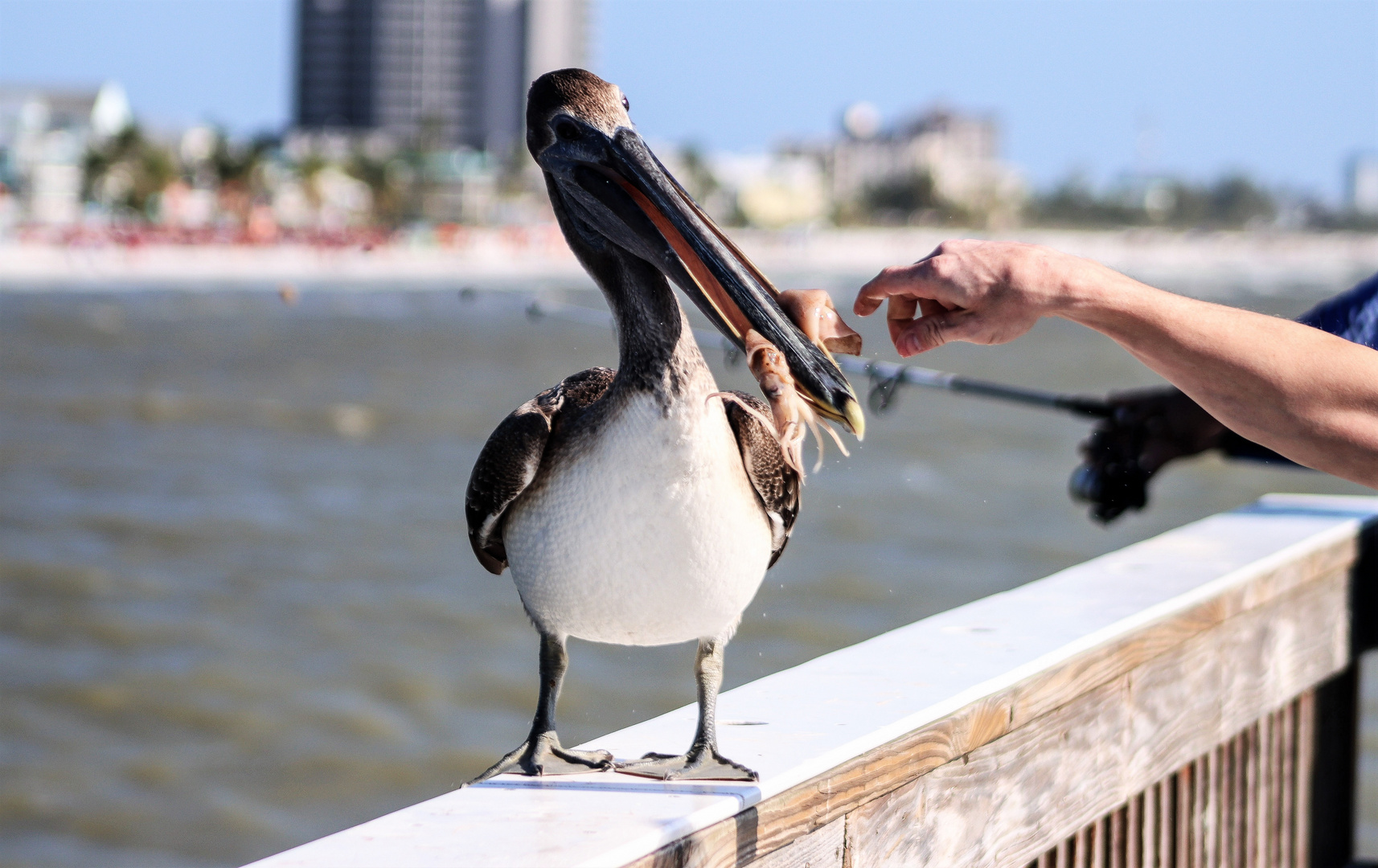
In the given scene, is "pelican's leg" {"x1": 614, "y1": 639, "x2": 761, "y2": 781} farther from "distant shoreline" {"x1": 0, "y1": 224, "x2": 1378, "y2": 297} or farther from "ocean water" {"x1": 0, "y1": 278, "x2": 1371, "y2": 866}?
"distant shoreline" {"x1": 0, "y1": 224, "x2": 1378, "y2": 297}

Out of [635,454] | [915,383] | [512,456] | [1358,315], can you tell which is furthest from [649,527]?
[915,383]

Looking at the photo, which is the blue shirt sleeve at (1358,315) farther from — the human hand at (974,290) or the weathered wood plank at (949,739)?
the human hand at (974,290)

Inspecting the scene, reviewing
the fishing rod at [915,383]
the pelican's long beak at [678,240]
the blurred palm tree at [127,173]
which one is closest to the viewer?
the pelican's long beak at [678,240]

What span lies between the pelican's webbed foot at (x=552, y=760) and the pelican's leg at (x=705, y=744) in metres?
0.06

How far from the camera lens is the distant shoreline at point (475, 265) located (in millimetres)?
58094

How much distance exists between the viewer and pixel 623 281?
174 centimetres

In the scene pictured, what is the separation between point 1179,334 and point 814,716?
75 centimetres

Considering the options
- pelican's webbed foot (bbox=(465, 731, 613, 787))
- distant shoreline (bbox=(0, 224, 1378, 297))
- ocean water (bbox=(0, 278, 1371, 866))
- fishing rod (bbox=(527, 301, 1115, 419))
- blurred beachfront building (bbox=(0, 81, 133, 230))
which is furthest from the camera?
blurred beachfront building (bbox=(0, 81, 133, 230))

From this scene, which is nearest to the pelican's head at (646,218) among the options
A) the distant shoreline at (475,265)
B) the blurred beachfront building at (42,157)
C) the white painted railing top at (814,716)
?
the white painted railing top at (814,716)

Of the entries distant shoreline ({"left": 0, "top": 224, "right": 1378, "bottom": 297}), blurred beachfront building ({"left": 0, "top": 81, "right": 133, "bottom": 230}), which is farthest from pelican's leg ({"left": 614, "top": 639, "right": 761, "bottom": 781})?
blurred beachfront building ({"left": 0, "top": 81, "right": 133, "bottom": 230})

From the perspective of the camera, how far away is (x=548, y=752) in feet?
6.09

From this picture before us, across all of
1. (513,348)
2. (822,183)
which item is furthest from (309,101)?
(513,348)

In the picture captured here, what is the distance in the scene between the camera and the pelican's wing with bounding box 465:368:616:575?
67.4 inches

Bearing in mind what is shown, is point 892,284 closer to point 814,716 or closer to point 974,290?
point 974,290
